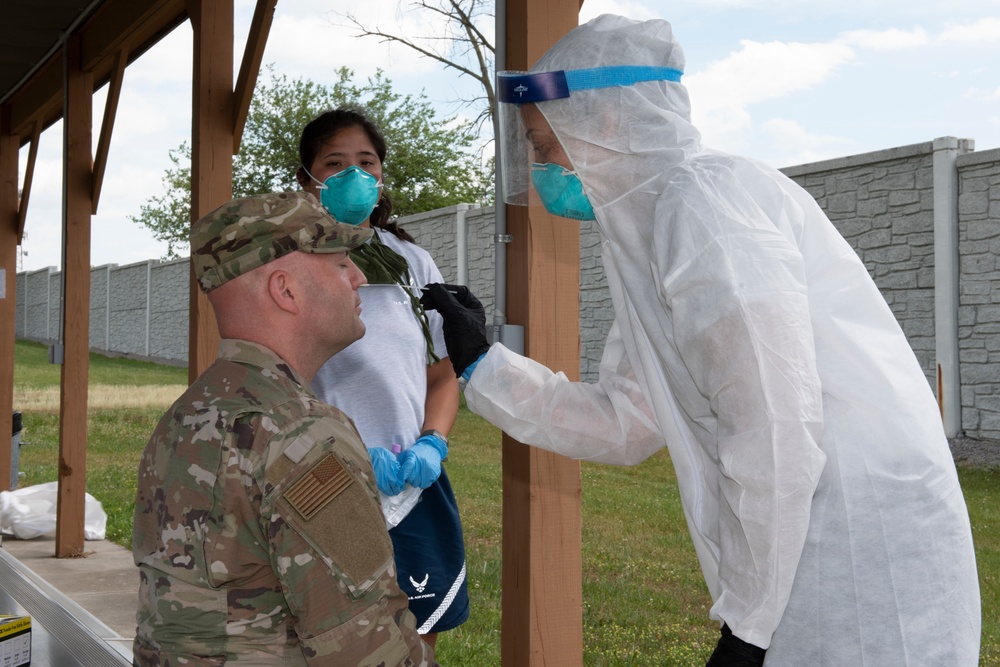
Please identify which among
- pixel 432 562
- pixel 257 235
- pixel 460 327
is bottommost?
pixel 432 562

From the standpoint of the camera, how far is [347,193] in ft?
8.67

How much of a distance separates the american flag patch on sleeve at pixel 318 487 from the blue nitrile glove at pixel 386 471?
0.86 m

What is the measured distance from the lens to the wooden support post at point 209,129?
3736 mm

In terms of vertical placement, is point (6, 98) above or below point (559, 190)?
above

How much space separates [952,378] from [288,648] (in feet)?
26.0

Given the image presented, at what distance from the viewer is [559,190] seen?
201 centimetres

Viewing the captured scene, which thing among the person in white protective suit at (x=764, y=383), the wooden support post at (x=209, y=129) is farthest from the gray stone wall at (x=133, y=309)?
the person in white protective suit at (x=764, y=383)

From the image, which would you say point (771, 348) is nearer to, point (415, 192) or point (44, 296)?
point (415, 192)

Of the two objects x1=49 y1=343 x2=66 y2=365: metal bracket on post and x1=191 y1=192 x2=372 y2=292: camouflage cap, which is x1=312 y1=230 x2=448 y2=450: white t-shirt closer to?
x1=191 y1=192 x2=372 y2=292: camouflage cap

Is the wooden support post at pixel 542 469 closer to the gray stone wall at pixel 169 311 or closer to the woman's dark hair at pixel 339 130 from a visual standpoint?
the woman's dark hair at pixel 339 130

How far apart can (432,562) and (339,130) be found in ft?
3.93

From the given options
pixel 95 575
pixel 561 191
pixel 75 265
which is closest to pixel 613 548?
pixel 95 575

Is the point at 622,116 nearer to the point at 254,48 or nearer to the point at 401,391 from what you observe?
the point at 401,391

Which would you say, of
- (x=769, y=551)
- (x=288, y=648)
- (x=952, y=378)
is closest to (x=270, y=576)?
(x=288, y=648)
